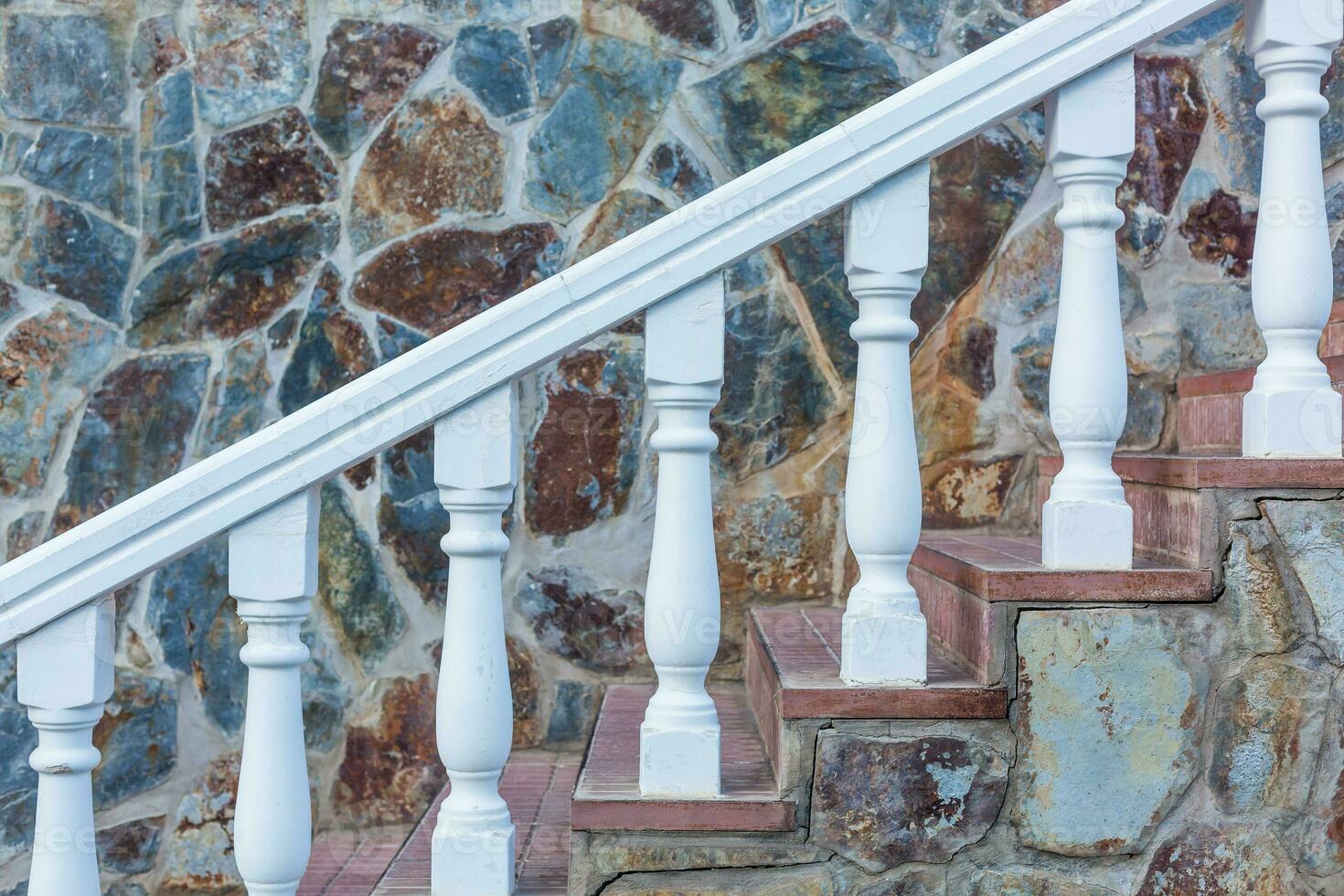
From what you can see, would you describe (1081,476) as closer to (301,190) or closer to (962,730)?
(962,730)

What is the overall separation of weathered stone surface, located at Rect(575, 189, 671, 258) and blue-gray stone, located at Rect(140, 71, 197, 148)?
1006 mm

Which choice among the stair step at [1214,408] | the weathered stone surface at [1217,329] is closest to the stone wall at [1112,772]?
the stair step at [1214,408]

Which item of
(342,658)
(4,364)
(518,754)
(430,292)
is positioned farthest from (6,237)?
(518,754)

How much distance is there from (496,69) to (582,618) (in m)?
1.35

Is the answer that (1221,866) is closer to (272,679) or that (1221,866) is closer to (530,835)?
(530,835)

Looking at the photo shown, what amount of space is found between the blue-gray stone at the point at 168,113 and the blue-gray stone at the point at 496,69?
2.15 feet

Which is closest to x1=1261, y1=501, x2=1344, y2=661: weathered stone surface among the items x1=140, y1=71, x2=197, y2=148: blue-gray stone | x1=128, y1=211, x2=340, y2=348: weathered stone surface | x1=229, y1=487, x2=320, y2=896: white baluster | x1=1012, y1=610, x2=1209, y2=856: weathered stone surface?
x1=1012, y1=610, x2=1209, y2=856: weathered stone surface

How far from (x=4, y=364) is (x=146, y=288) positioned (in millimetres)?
372

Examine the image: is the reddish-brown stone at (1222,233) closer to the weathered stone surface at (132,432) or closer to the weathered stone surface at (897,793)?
the weathered stone surface at (897,793)

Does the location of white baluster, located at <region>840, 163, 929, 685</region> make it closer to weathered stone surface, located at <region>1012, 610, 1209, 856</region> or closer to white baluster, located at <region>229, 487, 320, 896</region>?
weathered stone surface, located at <region>1012, 610, 1209, 856</region>

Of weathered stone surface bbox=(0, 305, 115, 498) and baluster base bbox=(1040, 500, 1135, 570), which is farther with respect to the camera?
weathered stone surface bbox=(0, 305, 115, 498)

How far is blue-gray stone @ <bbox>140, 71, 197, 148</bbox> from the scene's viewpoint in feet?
9.19

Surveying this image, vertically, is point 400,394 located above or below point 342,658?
above

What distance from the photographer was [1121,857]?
1464 millimetres
